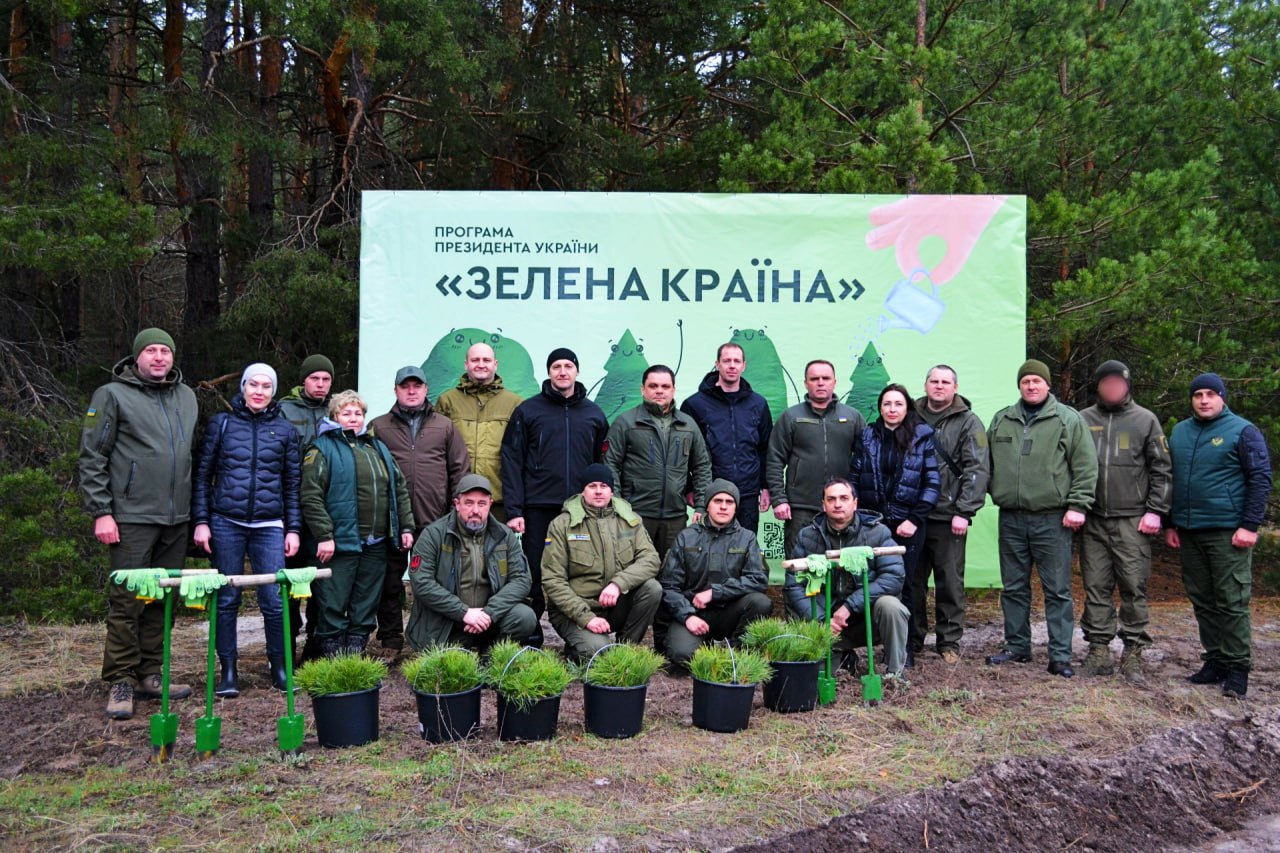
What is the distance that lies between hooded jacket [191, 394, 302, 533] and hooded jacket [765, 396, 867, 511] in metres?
2.63

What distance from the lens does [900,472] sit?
5562 mm

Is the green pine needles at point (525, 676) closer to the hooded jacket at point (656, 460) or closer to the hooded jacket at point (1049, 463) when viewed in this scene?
the hooded jacket at point (656, 460)

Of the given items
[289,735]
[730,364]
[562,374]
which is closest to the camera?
[289,735]

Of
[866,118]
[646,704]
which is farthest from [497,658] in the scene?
[866,118]

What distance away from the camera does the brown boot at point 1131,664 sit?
552cm

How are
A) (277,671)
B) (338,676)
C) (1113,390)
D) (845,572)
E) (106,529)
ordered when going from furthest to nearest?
(1113,390), (845,572), (277,671), (106,529), (338,676)

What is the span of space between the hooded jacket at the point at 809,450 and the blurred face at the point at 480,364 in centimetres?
164

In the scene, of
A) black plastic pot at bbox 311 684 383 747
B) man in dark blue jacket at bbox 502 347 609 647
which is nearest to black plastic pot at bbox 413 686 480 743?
black plastic pot at bbox 311 684 383 747

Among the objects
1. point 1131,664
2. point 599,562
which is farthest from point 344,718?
point 1131,664

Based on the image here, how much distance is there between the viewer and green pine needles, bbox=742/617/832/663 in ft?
15.2

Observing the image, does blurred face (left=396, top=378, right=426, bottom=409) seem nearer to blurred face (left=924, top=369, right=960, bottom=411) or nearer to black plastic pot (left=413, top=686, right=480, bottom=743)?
black plastic pot (left=413, top=686, right=480, bottom=743)

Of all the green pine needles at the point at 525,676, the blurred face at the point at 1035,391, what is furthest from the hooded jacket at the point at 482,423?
the blurred face at the point at 1035,391

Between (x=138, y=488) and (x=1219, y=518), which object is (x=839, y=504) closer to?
(x=1219, y=518)

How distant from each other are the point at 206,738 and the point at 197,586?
0.58 metres
